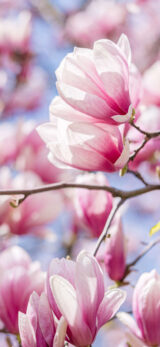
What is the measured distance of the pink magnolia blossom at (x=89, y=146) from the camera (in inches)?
34.4

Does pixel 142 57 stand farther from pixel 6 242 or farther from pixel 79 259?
pixel 79 259

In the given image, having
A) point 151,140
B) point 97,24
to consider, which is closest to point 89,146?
point 151,140

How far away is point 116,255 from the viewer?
1159 millimetres

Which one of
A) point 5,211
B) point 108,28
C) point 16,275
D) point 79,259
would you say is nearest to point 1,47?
point 108,28

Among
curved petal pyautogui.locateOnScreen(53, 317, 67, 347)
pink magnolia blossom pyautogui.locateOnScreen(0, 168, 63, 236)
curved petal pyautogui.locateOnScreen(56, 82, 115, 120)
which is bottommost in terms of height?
pink magnolia blossom pyautogui.locateOnScreen(0, 168, 63, 236)

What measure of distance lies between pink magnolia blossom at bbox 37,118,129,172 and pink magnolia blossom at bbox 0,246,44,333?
0.95 feet

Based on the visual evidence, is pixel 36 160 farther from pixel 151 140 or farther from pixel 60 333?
pixel 60 333

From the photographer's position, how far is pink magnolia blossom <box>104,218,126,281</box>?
1.16 m

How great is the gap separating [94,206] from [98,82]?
16.5 inches

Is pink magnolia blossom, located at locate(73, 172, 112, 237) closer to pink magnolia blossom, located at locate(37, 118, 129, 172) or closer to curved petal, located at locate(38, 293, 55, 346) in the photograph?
pink magnolia blossom, located at locate(37, 118, 129, 172)

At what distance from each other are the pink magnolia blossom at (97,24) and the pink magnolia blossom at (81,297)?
8.83 feet

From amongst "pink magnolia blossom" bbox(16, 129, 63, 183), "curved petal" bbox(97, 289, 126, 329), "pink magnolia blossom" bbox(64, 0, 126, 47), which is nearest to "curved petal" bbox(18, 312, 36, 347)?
"curved petal" bbox(97, 289, 126, 329)

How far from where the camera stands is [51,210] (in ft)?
5.26

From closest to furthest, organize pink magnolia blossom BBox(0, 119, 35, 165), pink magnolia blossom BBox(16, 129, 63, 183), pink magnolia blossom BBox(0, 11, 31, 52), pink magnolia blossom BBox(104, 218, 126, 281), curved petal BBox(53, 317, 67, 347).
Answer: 1. curved petal BBox(53, 317, 67, 347)
2. pink magnolia blossom BBox(104, 218, 126, 281)
3. pink magnolia blossom BBox(16, 129, 63, 183)
4. pink magnolia blossom BBox(0, 119, 35, 165)
5. pink magnolia blossom BBox(0, 11, 31, 52)
